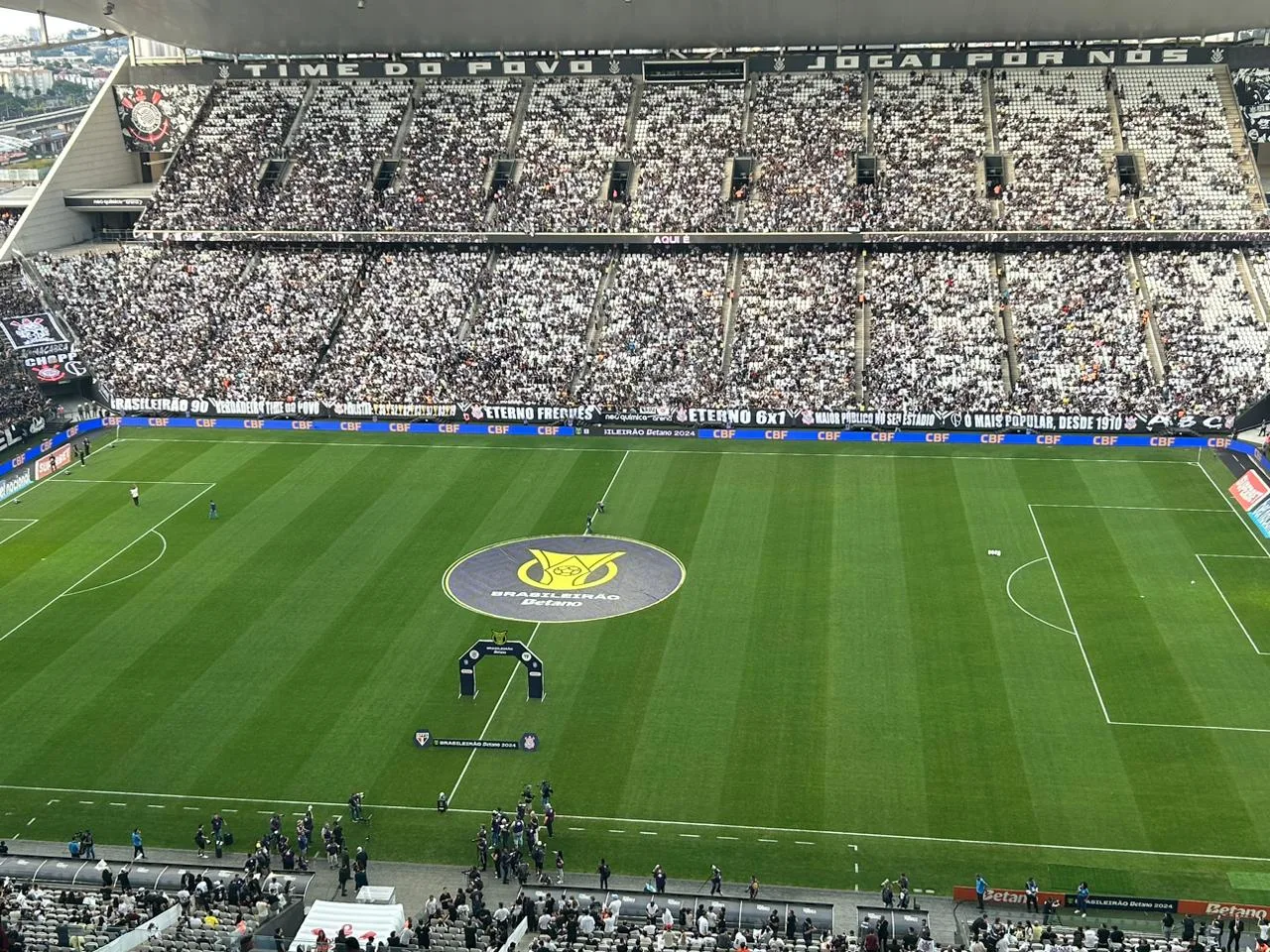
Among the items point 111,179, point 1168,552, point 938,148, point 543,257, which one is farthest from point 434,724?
point 111,179

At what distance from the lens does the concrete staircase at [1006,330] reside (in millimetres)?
73000

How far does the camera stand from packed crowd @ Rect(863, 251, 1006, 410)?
72.5m

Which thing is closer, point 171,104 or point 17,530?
point 17,530

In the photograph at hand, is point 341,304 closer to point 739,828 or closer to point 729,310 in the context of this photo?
point 729,310

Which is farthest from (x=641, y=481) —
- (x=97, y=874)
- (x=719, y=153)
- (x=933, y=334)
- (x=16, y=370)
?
(x=16, y=370)

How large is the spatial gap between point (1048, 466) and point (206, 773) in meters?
42.5

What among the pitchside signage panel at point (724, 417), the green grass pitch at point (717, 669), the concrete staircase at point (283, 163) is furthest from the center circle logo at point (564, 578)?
the concrete staircase at point (283, 163)

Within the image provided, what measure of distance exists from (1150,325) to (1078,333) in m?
3.93

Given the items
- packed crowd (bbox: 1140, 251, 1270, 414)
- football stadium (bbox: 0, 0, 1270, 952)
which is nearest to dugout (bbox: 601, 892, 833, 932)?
football stadium (bbox: 0, 0, 1270, 952)

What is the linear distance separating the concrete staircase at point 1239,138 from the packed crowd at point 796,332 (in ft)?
77.2

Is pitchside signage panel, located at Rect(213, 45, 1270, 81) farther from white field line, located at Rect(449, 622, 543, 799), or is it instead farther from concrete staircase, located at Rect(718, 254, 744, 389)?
white field line, located at Rect(449, 622, 543, 799)

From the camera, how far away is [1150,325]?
243 ft

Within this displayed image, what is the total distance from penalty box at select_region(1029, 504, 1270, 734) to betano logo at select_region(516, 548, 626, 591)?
57.5ft

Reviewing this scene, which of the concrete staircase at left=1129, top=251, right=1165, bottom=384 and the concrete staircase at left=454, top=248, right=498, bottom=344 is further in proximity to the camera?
the concrete staircase at left=454, top=248, right=498, bottom=344
